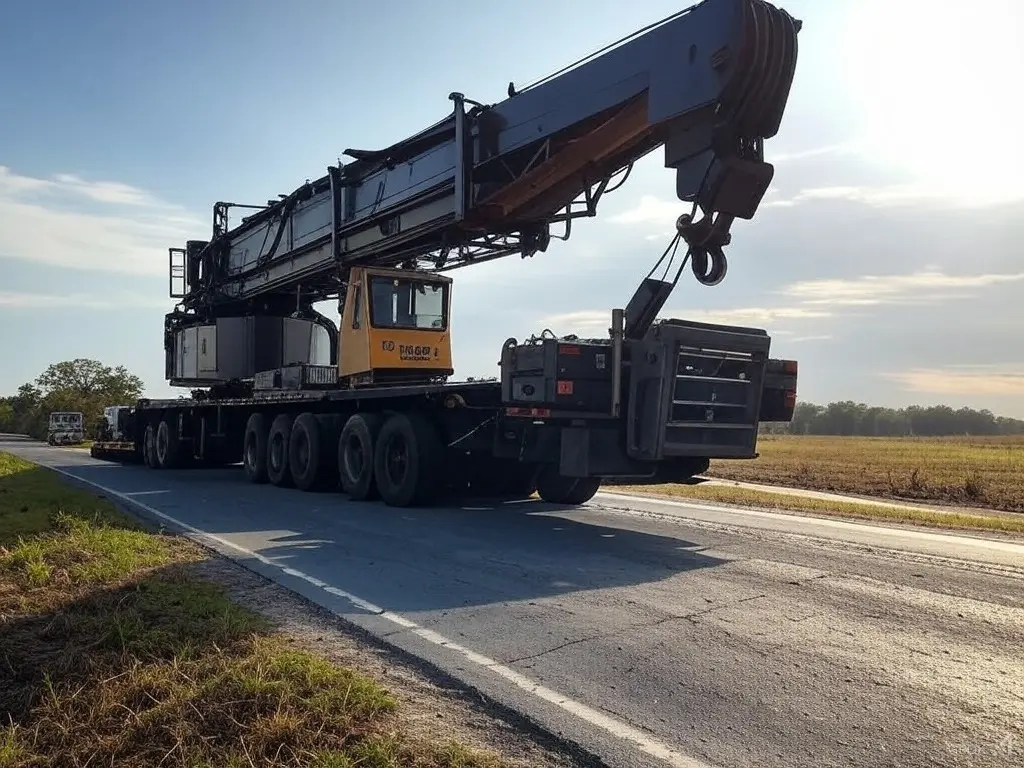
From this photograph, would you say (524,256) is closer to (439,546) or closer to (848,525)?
(439,546)

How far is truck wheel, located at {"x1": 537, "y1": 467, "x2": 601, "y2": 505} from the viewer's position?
1292 centimetres

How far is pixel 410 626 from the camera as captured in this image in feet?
19.1

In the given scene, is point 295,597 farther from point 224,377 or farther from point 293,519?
point 224,377

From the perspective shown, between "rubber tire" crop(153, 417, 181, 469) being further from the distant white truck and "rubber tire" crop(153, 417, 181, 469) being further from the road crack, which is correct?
the distant white truck

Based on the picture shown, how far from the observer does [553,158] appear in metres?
10.2

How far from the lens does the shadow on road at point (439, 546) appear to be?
7062 millimetres

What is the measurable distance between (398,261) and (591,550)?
713 centimetres

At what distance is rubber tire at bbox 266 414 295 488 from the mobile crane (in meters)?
0.07

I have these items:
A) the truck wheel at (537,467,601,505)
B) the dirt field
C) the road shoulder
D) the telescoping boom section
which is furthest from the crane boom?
the dirt field

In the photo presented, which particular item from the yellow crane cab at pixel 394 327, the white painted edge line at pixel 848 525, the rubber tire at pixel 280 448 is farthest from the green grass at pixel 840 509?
the rubber tire at pixel 280 448

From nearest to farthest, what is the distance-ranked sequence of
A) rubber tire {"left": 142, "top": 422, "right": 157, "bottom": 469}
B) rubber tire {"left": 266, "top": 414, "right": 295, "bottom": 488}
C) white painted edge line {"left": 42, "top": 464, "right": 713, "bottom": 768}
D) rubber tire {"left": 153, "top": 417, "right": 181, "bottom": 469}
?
white painted edge line {"left": 42, "top": 464, "right": 713, "bottom": 768}
rubber tire {"left": 266, "top": 414, "right": 295, "bottom": 488}
rubber tire {"left": 153, "top": 417, "right": 181, "bottom": 469}
rubber tire {"left": 142, "top": 422, "right": 157, "bottom": 469}

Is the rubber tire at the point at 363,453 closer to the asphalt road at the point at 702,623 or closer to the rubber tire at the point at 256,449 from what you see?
the asphalt road at the point at 702,623

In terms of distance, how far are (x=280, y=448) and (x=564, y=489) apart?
5987 millimetres

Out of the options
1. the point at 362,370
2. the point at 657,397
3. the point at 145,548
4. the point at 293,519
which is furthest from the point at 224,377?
the point at 657,397
